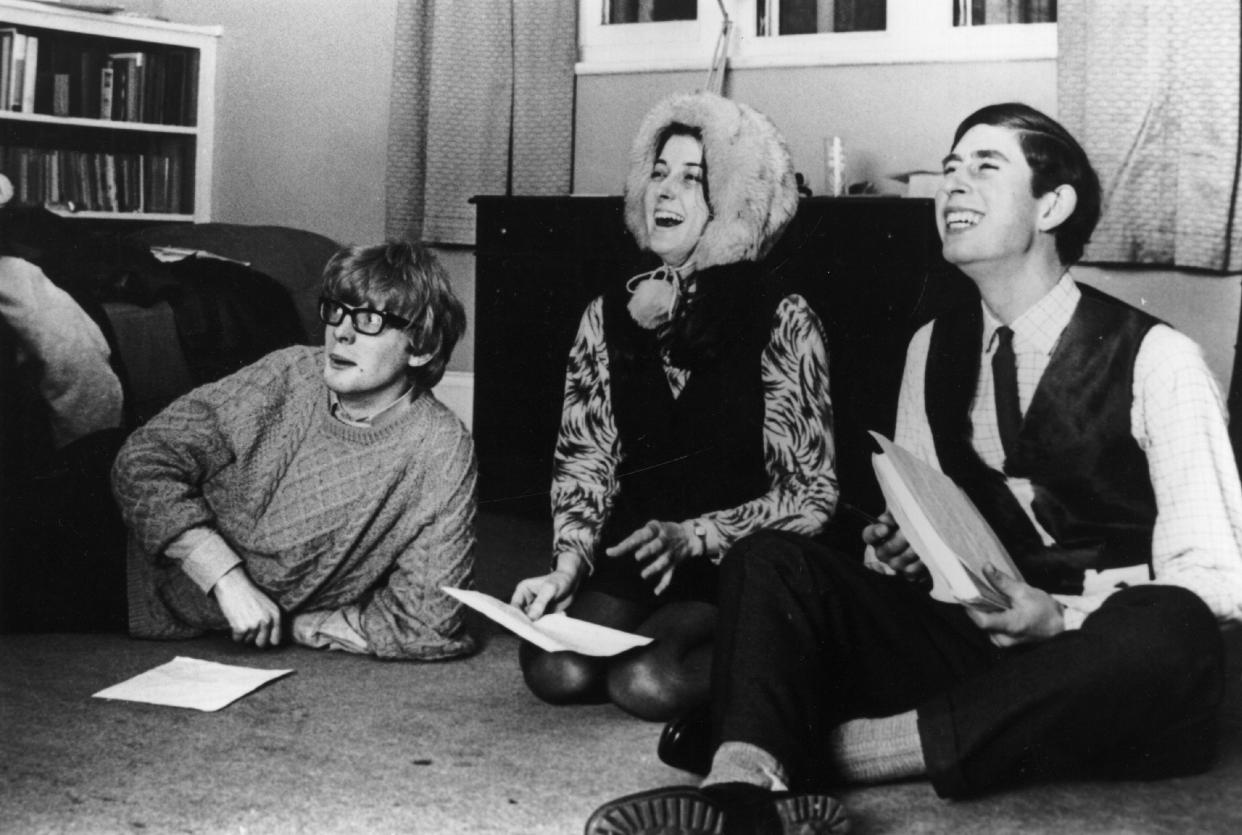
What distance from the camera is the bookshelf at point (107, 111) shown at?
8.60ft

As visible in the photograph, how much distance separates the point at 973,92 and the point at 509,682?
2.82ft

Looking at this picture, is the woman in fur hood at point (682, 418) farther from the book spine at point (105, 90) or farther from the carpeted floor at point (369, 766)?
the book spine at point (105, 90)

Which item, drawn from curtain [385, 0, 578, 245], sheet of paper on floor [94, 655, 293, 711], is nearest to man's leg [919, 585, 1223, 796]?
sheet of paper on floor [94, 655, 293, 711]

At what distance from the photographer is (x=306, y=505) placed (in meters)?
1.49

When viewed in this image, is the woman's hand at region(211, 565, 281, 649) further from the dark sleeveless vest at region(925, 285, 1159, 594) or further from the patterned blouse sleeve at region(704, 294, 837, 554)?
the dark sleeveless vest at region(925, 285, 1159, 594)

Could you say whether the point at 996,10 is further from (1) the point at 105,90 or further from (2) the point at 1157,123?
(1) the point at 105,90

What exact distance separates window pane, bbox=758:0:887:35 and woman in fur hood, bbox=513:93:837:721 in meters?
0.21

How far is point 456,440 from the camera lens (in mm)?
1471

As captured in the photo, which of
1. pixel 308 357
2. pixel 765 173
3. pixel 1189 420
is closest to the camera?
pixel 1189 420

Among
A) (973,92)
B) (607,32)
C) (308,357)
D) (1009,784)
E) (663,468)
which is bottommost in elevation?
(1009,784)

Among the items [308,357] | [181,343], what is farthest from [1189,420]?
[181,343]

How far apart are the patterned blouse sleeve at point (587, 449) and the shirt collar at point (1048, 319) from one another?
0.47m

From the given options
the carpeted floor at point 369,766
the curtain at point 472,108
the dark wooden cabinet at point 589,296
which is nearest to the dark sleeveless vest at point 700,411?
the dark wooden cabinet at point 589,296

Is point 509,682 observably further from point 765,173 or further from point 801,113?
point 801,113
